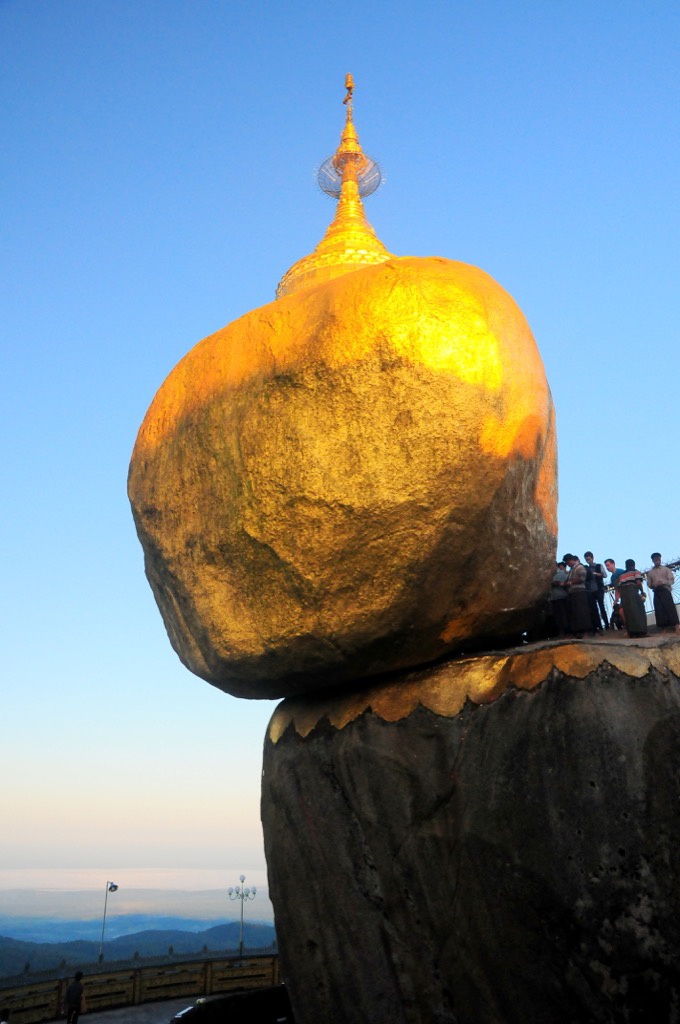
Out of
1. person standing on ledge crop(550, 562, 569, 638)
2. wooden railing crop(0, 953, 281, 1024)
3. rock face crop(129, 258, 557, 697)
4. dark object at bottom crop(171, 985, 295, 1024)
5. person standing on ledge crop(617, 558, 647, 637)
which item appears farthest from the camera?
wooden railing crop(0, 953, 281, 1024)

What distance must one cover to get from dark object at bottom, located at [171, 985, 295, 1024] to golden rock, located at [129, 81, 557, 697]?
5204 millimetres

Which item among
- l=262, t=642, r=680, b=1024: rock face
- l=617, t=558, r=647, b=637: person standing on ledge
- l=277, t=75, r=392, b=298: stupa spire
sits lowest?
l=262, t=642, r=680, b=1024: rock face

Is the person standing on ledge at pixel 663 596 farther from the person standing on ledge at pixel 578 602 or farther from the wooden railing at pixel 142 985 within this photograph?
the wooden railing at pixel 142 985

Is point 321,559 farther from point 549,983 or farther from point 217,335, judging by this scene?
point 549,983

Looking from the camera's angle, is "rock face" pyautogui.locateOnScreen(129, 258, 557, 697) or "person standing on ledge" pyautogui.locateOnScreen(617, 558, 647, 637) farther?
"person standing on ledge" pyautogui.locateOnScreen(617, 558, 647, 637)

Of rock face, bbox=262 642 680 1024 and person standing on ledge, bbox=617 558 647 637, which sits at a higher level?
person standing on ledge, bbox=617 558 647 637

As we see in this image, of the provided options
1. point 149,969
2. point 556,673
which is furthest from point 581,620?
point 149,969

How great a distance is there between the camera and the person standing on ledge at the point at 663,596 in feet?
21.7

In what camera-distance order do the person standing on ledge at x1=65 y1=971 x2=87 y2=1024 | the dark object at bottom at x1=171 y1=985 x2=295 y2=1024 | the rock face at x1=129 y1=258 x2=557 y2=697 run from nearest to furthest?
the rock face at x1=129 y1=258 x2=557 y2=697 < the dark object at bottom at x1=171 y1=985 x2=295 y2=1024 < the person standing on ledge at x1=65 y1=971 x2=87 y2=1024

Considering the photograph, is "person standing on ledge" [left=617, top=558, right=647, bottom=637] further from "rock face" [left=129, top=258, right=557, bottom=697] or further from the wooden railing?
the wooden railing

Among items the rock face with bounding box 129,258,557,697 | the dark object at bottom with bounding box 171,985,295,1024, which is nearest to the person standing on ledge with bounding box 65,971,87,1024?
the dark object at bottom with bounding box 171,985,295,1024

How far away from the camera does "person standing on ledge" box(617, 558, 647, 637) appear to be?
638cm

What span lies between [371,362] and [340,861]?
11.1 feet

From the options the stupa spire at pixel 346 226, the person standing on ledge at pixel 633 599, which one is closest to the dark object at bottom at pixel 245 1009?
the person standing on ledge at pixel 633 599
